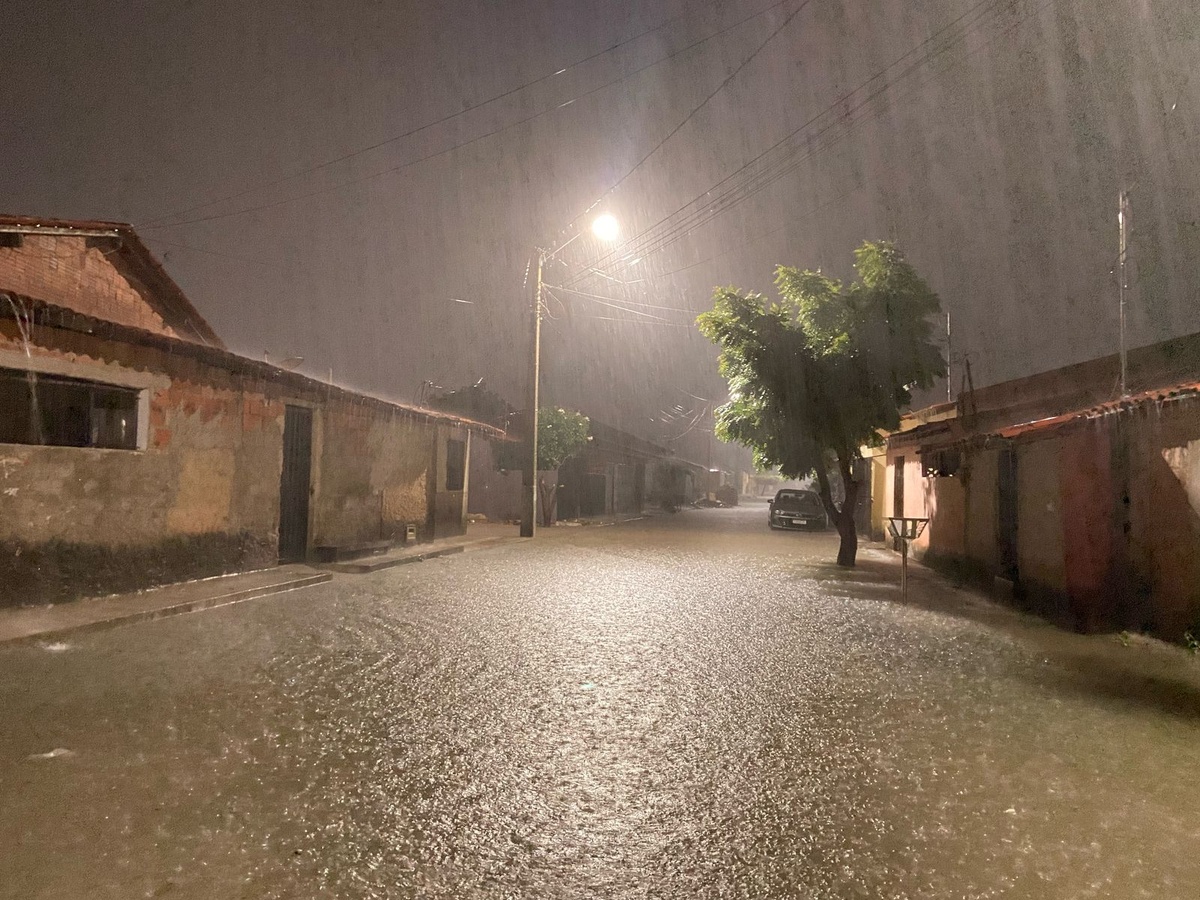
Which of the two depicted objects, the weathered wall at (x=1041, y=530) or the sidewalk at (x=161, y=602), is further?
the weathered wall at (x=1041, y=530)

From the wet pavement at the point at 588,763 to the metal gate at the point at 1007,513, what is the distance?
3955 millimetres

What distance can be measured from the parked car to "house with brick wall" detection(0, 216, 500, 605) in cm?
1555

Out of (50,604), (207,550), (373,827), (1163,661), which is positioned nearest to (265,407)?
(207,550)

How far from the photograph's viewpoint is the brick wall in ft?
43.3

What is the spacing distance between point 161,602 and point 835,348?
1219 centimetres

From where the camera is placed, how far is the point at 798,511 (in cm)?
2903

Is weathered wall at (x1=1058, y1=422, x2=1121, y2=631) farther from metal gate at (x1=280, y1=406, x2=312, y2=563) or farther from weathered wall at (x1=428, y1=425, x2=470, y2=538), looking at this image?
weathered wall at (x1=428, y1=425, x2=470, y2=538)

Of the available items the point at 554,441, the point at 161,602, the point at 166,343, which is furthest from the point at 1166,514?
the point at 554,441

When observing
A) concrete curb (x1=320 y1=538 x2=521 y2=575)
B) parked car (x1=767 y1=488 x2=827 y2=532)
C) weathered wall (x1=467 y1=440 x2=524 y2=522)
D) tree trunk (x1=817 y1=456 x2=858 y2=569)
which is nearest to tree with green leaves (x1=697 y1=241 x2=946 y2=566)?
tree trunk (x1=817 y1=456 x2=858 y2=569)

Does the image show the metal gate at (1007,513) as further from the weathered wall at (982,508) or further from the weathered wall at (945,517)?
the weathered wall at (945,517)

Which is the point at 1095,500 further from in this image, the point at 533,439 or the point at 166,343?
the point at 533,439

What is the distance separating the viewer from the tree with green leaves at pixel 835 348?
1550 cm

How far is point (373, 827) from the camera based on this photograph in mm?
3436

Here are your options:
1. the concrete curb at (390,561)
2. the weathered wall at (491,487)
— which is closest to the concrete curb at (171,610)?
the concrete curb at (390,561)
